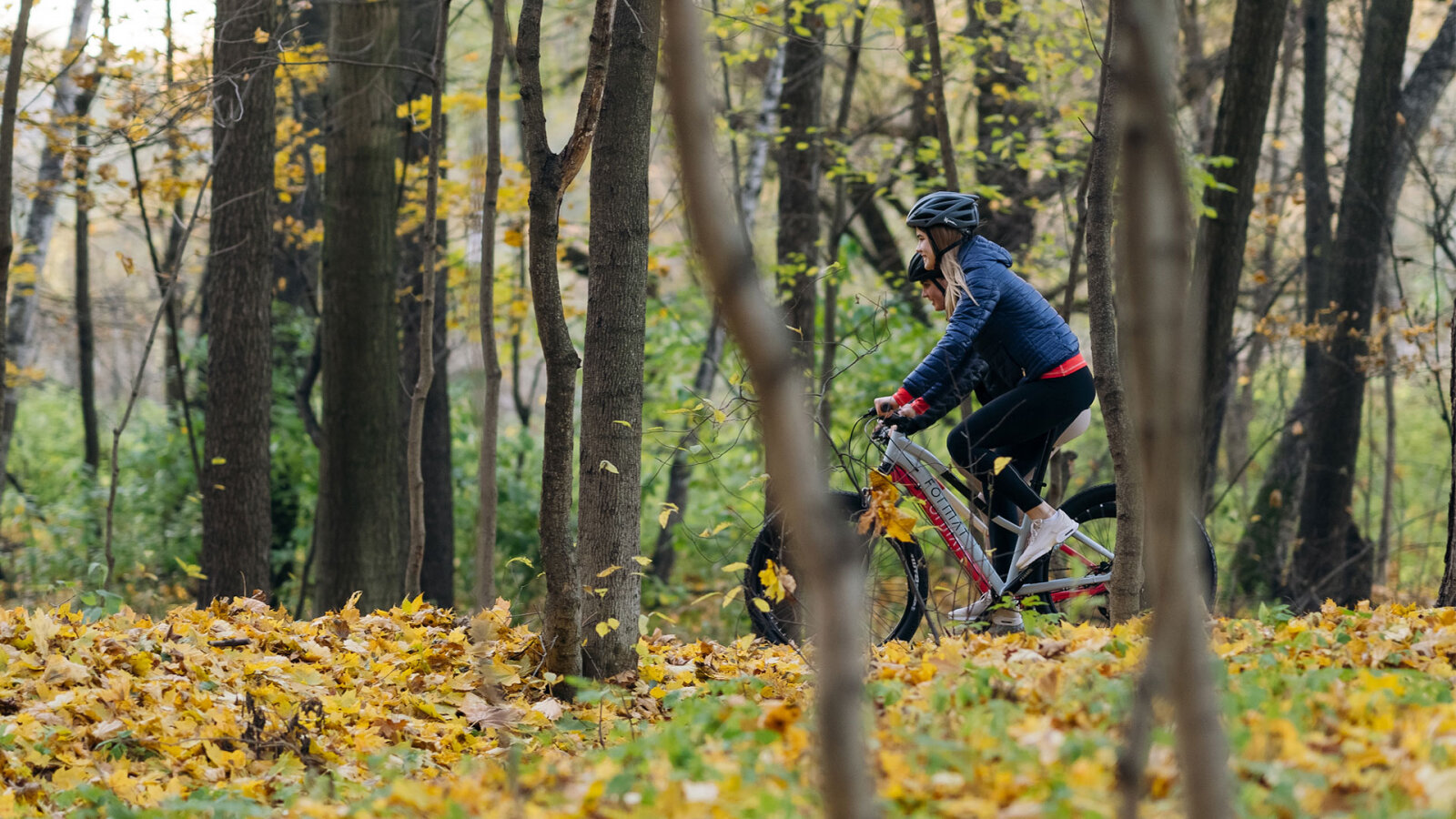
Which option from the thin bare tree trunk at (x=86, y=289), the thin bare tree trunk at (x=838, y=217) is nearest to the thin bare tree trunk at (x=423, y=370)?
the thin bare tree trunk at (x=86, y=289)

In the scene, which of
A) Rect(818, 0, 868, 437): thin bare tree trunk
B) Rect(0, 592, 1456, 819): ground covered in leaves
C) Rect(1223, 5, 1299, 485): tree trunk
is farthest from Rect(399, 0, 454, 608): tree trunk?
Rect(1223, 5, 1299, 485): tree trunk

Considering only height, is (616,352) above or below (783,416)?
above

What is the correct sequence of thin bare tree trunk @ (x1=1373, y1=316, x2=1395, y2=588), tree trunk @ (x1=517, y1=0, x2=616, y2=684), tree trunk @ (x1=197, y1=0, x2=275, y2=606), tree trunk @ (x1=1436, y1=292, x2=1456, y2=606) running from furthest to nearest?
thin bare tree trunk @ (x1=1373, y1=316, x2=1395, y2=588), tree trunk @ (x1=197, y1=0, x2=275, y2=606), tree trunk @ (x1=1436, y1=292, x2=1456, y2=606), tree trunk @ (x1=517, y1=0, x2=616, y2=684)

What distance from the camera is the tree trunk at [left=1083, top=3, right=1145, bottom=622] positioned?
4.51m

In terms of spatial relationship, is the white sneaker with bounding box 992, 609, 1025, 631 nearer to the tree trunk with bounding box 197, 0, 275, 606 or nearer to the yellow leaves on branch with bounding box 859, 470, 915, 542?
the yellow leaves on branch with bounding box 859, 470, 915, 542

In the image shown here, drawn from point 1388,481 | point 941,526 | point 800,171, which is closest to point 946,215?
point 941,526

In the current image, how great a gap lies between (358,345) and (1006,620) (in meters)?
5.36

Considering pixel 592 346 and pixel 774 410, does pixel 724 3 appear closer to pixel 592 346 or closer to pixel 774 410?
pixel 592 346

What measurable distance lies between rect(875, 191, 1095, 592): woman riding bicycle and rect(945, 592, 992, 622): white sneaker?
8.6 inches

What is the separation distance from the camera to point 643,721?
433 cm

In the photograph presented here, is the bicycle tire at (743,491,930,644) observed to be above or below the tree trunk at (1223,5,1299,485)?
below

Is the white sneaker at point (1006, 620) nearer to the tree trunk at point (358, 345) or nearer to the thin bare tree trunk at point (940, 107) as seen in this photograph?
the thin bare tree trunk at point (940, 107)

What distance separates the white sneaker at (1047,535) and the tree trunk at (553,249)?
200cm

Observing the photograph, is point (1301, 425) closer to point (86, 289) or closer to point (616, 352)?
point (616, 352)
